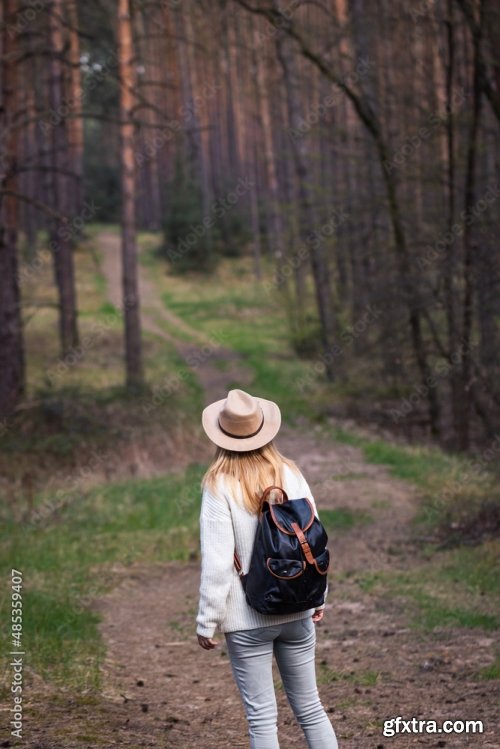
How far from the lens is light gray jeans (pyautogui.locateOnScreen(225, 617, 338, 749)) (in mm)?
4375

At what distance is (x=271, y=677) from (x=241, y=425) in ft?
3.68

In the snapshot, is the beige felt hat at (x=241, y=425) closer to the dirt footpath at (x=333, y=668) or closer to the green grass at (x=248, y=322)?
the dirt footpath at (x=333, y=668)

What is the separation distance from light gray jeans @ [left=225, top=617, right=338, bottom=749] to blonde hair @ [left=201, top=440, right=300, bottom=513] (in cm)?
56

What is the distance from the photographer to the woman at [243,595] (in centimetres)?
437

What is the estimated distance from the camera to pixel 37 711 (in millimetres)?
5809

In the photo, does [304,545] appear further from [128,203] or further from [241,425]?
[128,203]

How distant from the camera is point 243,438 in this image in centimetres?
454

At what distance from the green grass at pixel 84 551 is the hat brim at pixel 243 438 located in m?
2.66

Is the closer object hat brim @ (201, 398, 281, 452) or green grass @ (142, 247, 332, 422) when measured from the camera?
hat brim @ (201, 398, 281, 452)

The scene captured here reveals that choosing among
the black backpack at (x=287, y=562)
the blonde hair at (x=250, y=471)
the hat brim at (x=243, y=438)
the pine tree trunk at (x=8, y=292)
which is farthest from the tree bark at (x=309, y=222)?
the black backpack at (x=287, y=562)

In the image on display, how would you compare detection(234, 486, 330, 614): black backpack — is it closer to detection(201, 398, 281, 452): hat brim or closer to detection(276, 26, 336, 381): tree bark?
detection(201, 398, 281, 452): hat brim

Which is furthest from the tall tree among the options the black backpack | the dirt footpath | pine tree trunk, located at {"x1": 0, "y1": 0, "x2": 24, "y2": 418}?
the black backpack

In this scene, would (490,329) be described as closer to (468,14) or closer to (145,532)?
(468,14)

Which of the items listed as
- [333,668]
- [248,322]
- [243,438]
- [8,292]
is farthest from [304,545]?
[248,322]
